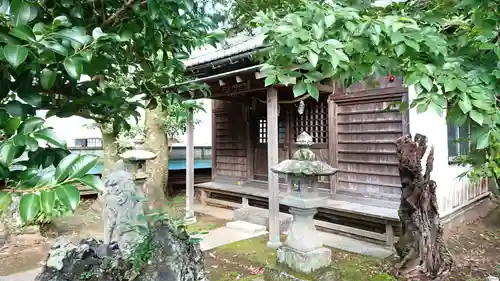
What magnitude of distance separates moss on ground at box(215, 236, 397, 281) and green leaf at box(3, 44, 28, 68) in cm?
422

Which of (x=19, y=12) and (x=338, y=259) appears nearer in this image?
(x=19, y=12)

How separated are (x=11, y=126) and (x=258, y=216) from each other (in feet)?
21.8

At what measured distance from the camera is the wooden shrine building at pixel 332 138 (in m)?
5.87

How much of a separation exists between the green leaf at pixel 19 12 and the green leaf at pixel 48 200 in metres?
0.46

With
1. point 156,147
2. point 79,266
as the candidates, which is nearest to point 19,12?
point 79,266

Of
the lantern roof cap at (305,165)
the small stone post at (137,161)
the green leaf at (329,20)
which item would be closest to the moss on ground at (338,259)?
the lantern roof cap at (305,165)

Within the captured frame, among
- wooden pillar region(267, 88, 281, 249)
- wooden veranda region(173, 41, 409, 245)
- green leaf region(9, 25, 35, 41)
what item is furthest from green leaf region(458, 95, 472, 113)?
wooden pillar region(267, 88, 281, 249)

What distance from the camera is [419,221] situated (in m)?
4.09

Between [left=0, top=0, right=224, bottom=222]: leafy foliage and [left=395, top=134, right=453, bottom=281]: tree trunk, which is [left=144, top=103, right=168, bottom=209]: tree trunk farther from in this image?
[left=0, top=0, right=224, bottom=222]: leafy foliage

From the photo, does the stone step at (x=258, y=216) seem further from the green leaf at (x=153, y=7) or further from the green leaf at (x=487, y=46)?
the green leaf at (x=153, y=7)

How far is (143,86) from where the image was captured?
6.16ft

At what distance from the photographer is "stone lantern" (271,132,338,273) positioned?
13.0ft

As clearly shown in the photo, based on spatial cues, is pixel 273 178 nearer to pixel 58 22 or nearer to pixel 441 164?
pixel 441 164

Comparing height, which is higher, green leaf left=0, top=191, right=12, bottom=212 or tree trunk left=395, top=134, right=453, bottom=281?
green leaf left=0, top=191, right=12, bottom=212
